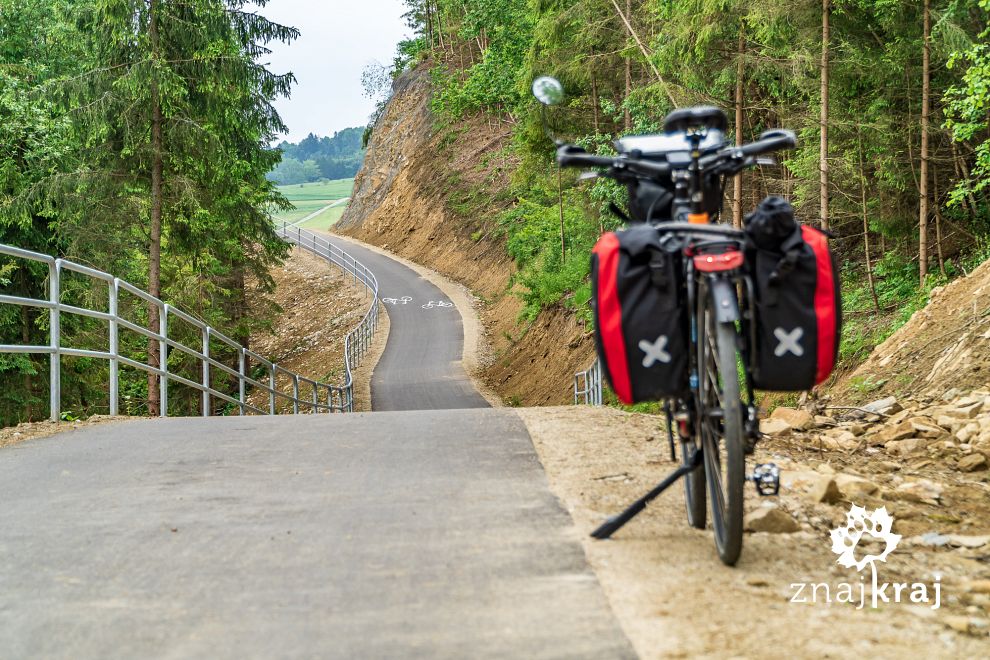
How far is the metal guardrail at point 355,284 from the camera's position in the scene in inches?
1305

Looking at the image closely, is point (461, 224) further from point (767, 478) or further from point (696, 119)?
point (767, 478)

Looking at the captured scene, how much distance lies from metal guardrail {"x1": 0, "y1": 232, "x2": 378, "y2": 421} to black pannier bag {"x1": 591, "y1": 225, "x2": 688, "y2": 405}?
18.7 feet

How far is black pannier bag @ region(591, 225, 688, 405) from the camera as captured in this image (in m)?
3.60

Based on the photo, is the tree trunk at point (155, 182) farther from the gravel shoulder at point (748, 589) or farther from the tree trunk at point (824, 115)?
the gravel shoulder at point (748, 589)

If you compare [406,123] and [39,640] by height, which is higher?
[406,123]

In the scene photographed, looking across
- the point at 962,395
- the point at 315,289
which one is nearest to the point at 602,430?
the point at 962,395

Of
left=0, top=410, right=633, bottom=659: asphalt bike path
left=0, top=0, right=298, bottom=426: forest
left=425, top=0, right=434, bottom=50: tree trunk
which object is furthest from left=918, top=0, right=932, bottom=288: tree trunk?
left=425, top=0, right=434, bottom=50: tree trunk

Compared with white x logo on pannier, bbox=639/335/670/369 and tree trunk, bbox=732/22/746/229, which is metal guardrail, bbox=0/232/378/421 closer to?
white x logo on pannier, bbox=639/335/670/369

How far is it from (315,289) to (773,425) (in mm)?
47809

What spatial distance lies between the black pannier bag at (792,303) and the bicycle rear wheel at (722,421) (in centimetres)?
16

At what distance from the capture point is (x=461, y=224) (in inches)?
2158

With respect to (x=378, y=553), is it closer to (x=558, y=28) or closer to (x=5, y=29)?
(x=558, y=28)

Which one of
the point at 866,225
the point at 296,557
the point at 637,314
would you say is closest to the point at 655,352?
the point at 637,314

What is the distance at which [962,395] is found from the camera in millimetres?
8281
